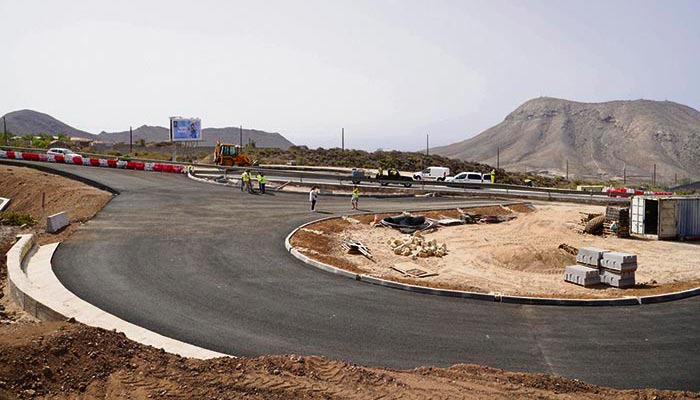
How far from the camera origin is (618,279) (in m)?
17.6

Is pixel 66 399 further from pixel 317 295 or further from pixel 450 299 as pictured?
pixel 450 299

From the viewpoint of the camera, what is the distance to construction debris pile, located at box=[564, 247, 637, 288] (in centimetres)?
1762

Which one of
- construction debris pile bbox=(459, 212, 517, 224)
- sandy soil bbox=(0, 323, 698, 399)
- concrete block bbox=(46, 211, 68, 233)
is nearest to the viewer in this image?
sandy soil bbox=(0, 323, 698, 399)

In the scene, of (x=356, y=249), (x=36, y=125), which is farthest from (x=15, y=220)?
(x=36, y=125)

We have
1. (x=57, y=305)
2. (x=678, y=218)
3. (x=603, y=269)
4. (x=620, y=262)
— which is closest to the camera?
(x=57, y=305)

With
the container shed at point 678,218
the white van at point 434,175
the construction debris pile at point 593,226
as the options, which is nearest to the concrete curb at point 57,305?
the construction debris pile at point 593,226

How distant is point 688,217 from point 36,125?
7915 inches

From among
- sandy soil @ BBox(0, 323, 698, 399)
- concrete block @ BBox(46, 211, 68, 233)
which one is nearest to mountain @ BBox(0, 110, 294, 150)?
concrete block @ BBox(46, 211, 68, 233)

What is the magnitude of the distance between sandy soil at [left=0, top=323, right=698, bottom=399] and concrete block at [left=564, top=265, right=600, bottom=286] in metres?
8.99

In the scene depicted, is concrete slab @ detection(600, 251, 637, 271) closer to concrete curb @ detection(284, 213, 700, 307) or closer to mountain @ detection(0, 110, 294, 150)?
concrete curb @ detection(284, 213, 700, 307)

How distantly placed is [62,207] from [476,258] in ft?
73.6

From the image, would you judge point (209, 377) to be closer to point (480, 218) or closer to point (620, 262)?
point (620, 262)

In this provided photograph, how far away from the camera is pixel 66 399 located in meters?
7.64

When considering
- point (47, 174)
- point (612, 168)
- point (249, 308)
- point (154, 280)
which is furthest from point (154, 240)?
point (612, 168)
